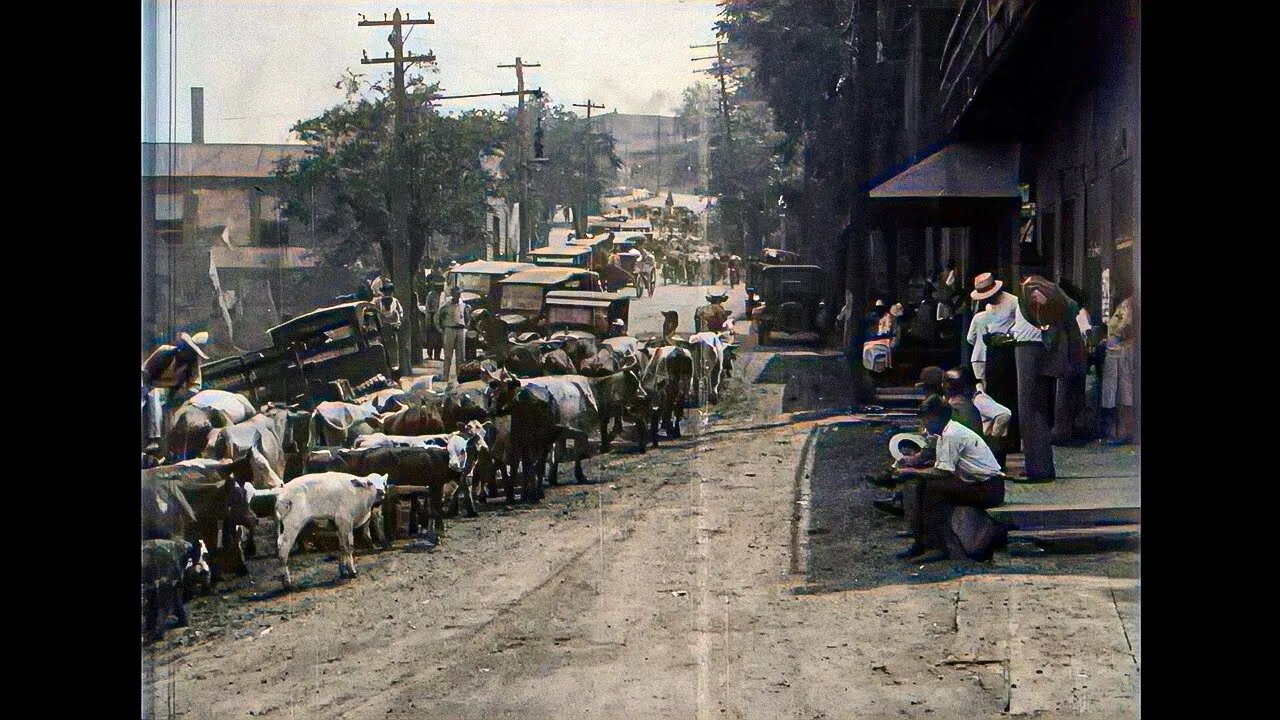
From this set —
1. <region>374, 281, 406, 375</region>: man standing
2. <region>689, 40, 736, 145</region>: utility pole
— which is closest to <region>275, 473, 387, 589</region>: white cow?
A: <region>374, 281, 406, 375</region>: man standing

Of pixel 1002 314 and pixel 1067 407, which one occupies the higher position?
pixel 1002 314

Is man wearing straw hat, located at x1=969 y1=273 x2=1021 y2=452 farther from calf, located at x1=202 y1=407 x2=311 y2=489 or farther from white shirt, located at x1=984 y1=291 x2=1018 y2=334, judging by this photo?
calf, located at x1=202 y1=407 x2=311 y2=489

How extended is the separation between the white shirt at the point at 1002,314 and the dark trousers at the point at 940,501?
0.62m

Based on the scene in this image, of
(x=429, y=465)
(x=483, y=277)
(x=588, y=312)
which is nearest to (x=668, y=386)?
(x=588, y=312)

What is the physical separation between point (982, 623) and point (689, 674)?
1208 mm

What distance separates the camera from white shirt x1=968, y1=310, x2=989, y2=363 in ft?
19.9

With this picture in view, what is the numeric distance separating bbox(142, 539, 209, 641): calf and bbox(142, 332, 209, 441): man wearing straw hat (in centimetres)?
49

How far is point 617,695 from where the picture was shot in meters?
5.94

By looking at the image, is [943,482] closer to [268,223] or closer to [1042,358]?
[1042,358]

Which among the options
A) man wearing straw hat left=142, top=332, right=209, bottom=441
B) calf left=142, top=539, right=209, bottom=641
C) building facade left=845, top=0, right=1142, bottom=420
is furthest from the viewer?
man wearing straw hat left=142, top=332, right=209, bottom=441

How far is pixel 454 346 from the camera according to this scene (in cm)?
648

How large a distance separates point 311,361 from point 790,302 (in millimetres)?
2111
